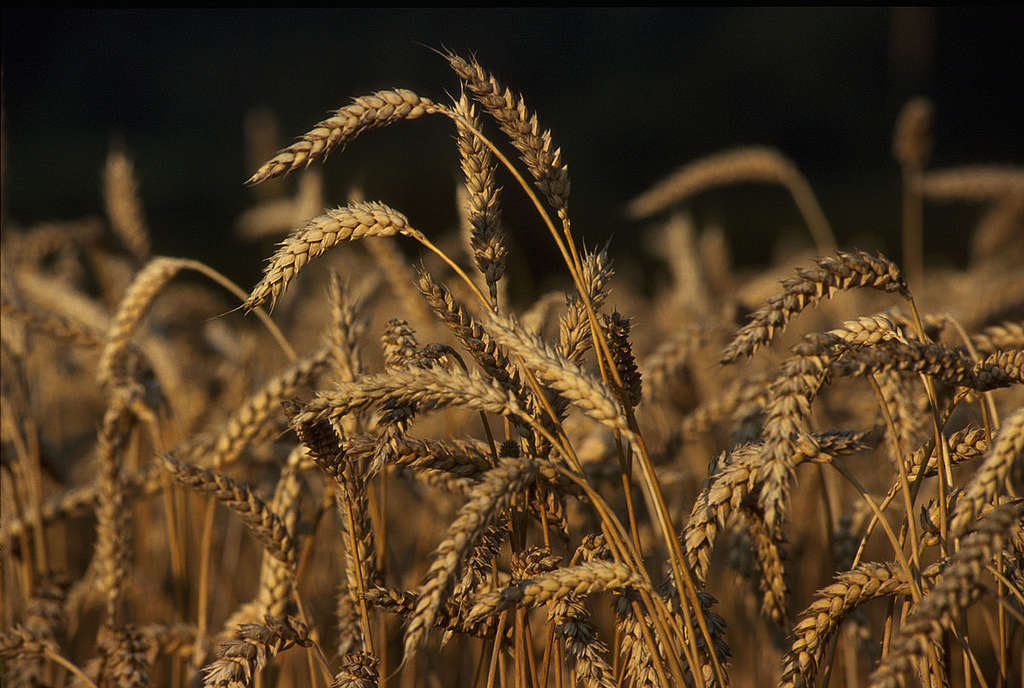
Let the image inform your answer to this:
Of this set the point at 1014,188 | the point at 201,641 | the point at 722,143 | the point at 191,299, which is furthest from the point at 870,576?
the point at 722,143

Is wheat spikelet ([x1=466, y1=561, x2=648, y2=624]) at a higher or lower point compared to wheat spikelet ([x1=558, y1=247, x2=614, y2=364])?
lower

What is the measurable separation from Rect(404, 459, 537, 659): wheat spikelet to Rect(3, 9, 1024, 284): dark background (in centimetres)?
1377

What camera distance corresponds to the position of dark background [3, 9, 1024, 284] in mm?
18969

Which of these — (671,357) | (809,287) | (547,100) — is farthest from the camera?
(547,100)

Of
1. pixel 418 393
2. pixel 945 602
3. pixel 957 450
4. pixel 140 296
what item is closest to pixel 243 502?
pixel 418 393

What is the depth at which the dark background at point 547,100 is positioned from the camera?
62.2 feet

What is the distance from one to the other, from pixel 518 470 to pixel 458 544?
0.40 ft

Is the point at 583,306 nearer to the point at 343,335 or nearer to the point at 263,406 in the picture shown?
the point at 343,335

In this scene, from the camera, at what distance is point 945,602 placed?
Result: 94 centimetres

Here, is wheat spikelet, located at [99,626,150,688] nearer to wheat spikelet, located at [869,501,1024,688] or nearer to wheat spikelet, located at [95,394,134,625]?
wheat spikelet, located at [95,394,134,625]

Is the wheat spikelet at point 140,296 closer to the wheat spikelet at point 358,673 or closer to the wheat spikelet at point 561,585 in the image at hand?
the wheat spikelet at point 358,673

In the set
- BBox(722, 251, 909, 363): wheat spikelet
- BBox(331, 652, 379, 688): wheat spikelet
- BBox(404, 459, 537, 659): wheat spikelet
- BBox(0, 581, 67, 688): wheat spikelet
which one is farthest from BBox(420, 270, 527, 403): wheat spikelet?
BBox(0, 581, 67, 688): wheat spikelet

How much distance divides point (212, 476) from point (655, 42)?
28211mm

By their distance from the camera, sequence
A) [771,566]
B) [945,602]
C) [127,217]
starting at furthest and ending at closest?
[127,217]
[771,566]
[945,602]
